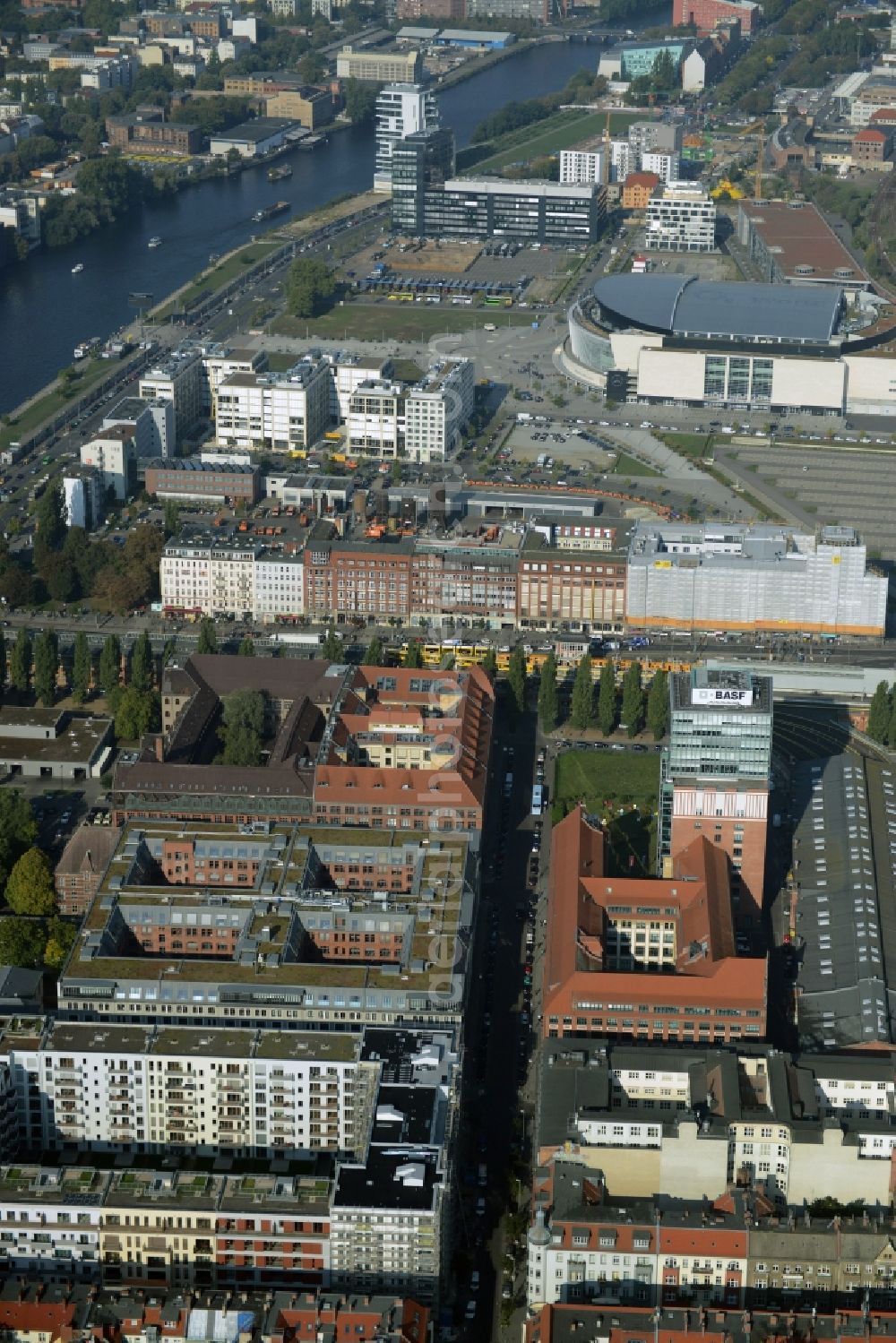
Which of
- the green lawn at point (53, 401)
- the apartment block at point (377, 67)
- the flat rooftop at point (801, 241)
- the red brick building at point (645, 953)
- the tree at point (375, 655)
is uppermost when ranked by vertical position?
the apartment block at point (377, 67)

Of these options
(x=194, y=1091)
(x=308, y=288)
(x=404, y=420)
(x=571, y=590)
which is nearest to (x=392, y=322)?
(x=308, y=288)

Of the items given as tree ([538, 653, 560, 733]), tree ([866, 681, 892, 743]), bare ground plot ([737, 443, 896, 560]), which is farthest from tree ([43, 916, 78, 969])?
bare ground plot ([737, 443, 896, 560])

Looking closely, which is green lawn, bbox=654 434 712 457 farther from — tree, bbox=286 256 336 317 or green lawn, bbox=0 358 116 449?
green lawn, bbox=0 358 116 449

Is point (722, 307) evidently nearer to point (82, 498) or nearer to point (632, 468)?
point (632, 468)

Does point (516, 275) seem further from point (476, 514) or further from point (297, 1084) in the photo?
point (297, 1084)

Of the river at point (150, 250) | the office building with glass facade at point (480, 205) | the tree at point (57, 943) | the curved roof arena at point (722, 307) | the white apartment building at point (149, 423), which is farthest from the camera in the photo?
the office building with glass facade at point (480, 205)

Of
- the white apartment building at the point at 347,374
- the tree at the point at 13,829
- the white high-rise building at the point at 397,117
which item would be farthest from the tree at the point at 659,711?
the white high-rise building at the point at 397,117

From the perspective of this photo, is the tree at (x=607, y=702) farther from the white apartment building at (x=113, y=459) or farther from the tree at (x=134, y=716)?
the white apartment building at (x=113, y=459)
